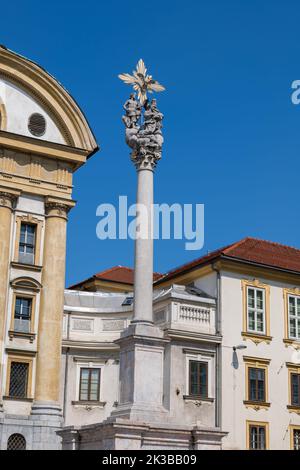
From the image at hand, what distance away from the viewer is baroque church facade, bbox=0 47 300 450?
36.6m

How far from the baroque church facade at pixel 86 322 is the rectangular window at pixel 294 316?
7 cm

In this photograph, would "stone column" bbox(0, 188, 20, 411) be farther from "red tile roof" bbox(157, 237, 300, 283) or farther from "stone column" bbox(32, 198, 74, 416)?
"red tile roof" bbox(157, 237, 300, 283)

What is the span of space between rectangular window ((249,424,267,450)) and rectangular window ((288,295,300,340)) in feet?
16.3

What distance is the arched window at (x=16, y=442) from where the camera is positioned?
3578 centimetres

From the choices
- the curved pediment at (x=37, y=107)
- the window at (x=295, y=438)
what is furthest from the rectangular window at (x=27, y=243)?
the window at (x=295, y=438)

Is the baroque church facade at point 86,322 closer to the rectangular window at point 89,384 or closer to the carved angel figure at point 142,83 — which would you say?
the rectangular window at point 89,384

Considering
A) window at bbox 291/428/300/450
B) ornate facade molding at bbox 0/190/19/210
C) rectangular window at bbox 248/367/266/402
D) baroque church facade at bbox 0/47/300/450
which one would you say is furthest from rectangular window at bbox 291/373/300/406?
ornate facade molding at bbox 0/190/19/210

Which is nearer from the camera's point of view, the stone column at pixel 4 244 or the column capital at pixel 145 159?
the column capital at pixel 145 159

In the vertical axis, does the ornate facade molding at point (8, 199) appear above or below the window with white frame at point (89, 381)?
above

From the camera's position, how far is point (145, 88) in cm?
2859

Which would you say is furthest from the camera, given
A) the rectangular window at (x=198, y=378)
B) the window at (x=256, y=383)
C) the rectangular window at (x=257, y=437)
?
the window at (x=256, y=383)

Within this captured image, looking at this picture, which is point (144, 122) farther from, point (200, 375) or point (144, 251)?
point (200, 375)

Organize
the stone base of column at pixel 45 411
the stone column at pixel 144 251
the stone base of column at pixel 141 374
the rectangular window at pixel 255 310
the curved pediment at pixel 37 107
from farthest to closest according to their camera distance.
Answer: the curved pediment at pixel 37 107, the rectangular window at pixel 255 310, the stone base of column at pixel 45 411, the stone column at pixel 144 251, the stone base of column at pixel 141 374

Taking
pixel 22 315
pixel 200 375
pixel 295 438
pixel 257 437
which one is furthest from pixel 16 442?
pixel 295 438
